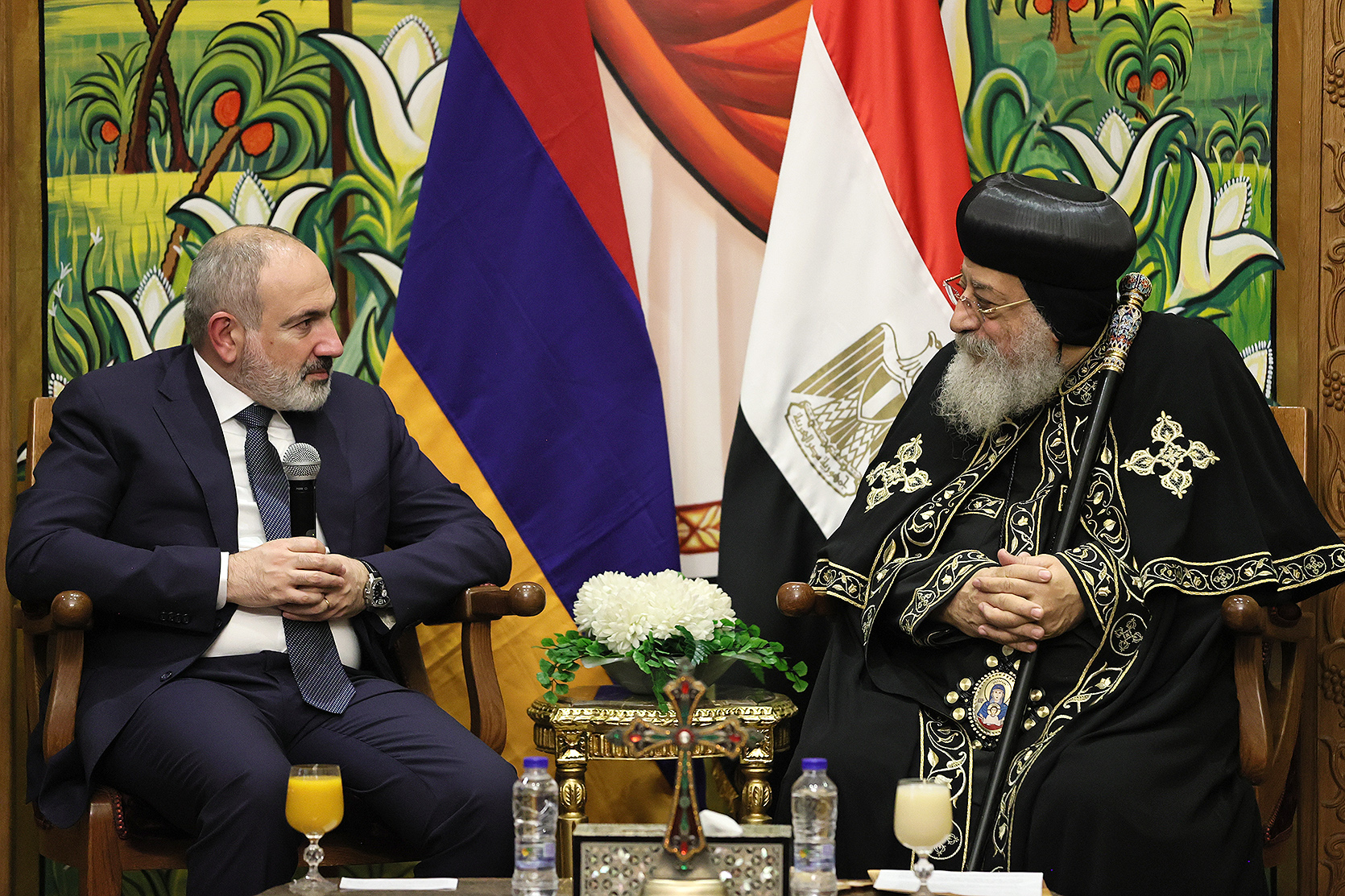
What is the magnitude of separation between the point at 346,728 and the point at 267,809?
32cm

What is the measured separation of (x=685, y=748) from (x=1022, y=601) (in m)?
1.07

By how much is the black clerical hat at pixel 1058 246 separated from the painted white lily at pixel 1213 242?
2.71ft

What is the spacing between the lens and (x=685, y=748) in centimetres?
230

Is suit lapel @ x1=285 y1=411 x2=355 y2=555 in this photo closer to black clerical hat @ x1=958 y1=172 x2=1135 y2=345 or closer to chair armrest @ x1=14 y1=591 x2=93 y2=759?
chair armrest @ x1=14 y1=591 x2=93 y2=759

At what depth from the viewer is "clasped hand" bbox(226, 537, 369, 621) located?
320 cm

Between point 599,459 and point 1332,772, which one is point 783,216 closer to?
point 599,459

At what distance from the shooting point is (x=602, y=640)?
3.32m

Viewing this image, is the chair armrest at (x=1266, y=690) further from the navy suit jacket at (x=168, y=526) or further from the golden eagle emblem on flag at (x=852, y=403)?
the navy suit jacket at (x=168, y=526)

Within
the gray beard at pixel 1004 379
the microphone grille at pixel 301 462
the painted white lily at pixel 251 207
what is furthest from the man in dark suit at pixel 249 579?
the gray beard at pixel 1004 379

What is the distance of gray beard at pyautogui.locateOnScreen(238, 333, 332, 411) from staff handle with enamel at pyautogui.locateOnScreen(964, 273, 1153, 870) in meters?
1.77

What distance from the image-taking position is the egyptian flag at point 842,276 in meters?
3.83

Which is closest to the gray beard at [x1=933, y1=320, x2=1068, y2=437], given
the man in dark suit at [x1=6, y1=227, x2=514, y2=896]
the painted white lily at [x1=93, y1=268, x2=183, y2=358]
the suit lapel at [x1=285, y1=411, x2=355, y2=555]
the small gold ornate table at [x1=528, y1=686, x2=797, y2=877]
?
the small gold ornate table at [x1=528, y1=686, x2=797, y2=877]

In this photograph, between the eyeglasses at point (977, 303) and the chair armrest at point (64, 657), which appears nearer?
the chair armrest at point (64, 657)

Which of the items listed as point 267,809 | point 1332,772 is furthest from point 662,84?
point 1332,772
